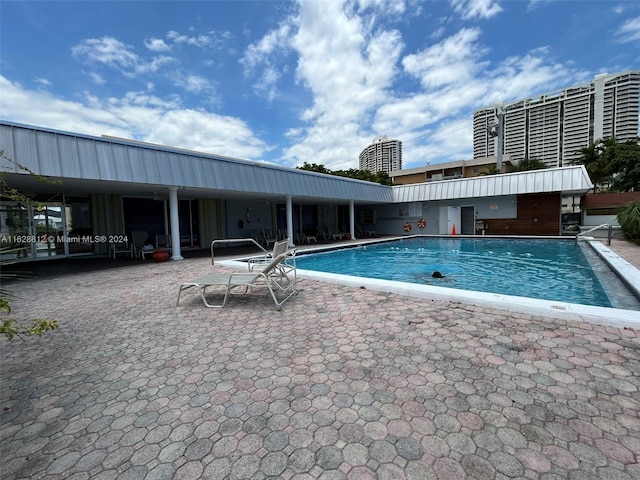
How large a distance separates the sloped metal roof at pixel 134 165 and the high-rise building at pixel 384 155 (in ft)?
139

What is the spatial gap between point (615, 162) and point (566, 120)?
85.9 ft

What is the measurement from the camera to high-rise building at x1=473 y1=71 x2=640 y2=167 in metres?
39.7

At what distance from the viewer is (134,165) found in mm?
8164

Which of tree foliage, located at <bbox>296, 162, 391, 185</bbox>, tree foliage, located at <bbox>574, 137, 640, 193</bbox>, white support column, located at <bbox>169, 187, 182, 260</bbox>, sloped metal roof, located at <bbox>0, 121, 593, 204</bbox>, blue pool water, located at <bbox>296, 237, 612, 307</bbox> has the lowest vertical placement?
blue pool water, located at <bbox>296, 237, 612, 307</bbox>

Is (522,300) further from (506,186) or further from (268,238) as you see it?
(506,186)

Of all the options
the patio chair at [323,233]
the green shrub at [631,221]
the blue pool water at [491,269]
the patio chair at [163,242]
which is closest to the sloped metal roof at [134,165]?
the blue pool water at [491,269]

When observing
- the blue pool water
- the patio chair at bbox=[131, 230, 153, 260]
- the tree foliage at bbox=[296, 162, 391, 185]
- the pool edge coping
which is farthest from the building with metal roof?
the tree foliage at bbox=[296, 162, 391, 185]

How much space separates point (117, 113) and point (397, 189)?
16649 mm

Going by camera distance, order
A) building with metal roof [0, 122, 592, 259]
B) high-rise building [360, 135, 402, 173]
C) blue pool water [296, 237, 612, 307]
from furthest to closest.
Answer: high-rise building [360, 135, 402, 173]
building with metal roof [0, 122, 592, 259]
blue pool water [296, 237, 612, 307]

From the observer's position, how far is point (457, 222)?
19.2 m

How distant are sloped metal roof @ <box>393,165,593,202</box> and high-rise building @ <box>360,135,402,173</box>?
33.4 m

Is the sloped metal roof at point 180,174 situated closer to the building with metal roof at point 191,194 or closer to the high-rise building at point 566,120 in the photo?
the building with metal roof at point 191,194

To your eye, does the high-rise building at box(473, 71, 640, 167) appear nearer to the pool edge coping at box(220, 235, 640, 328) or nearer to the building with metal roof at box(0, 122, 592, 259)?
the building with metal roof at box(0, 122, 592, 259)

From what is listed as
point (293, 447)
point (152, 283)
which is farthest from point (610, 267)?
point (152, 283)
